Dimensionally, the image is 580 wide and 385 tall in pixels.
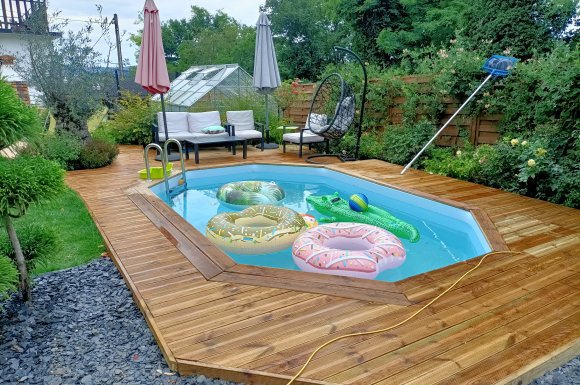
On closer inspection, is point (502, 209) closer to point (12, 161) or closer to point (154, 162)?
point (12, 161)

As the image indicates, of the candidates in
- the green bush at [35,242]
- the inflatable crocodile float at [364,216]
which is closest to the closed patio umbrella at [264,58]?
the inflatable crocodile float at [364,216]

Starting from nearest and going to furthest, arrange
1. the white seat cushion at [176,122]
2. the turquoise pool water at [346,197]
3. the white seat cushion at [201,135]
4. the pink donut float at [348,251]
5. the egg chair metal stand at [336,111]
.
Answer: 1. the pink donut float at [348,251]
2. the turquoise pool water at [346,197]
3. the egg chair metal stand at [336,111]
4. the white seat cushion at [201,135]
5. the white seat cushion at [176,122]

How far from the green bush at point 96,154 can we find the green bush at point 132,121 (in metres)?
1.76

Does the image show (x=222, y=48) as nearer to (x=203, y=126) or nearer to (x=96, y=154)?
(x=203, y=126)

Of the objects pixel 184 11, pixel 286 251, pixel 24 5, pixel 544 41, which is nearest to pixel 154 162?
pixel 286 251

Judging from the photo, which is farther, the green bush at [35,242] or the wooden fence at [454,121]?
the wooden fence at [454,121]

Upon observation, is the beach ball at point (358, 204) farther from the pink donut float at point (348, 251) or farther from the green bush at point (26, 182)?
the green bush at point (26, 182)

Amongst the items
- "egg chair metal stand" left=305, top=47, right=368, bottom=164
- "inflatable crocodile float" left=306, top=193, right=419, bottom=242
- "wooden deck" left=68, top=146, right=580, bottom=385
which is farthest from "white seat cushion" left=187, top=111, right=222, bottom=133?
"wooden deck" left=68, top=146, right=580, bottom=385

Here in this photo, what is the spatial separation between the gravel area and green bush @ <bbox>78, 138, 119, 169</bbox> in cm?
419

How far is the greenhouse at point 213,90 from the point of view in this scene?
936cm

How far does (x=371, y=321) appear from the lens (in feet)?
7.67

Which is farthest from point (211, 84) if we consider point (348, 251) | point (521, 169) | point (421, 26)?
point (421, 26)

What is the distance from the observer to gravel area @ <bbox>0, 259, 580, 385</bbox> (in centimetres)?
198

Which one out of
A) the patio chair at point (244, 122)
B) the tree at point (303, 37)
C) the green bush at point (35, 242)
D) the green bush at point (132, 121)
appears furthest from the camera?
the tree at point (303, 37)
